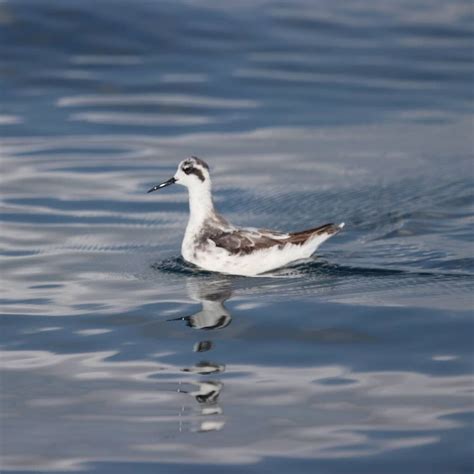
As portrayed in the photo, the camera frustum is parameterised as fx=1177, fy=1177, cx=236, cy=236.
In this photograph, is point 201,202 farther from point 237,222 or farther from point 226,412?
point 226,412

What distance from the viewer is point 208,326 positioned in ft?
35.4

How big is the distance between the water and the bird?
214 mm

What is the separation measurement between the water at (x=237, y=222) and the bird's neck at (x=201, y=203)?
24.4 inches

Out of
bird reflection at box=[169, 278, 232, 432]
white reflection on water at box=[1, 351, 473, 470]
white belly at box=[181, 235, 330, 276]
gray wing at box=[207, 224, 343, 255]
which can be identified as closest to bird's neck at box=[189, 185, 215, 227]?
gray wing at box=[207, 224, 343, 255]

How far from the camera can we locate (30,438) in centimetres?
833

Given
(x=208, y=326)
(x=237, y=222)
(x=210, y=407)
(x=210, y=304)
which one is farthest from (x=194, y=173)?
(x=210, y=407)

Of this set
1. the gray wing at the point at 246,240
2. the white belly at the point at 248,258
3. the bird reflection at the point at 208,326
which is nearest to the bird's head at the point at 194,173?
the gray wing at the point at 246,240

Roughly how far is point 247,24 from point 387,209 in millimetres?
13362

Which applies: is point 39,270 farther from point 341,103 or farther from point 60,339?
point 341,103

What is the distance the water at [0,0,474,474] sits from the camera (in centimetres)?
838

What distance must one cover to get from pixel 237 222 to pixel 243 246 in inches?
111

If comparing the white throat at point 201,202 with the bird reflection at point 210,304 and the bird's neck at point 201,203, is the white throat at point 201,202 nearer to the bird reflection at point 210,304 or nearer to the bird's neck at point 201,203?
the bird's neck at point 201,203

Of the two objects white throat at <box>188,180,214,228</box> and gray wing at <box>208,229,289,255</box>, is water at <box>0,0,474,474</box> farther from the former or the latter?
white throat at <box>188,180,214,228</box>

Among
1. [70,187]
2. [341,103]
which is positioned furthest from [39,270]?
[341,103]
